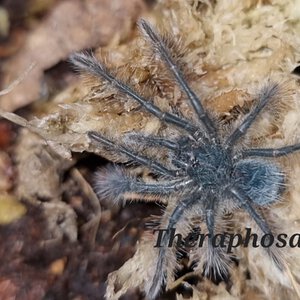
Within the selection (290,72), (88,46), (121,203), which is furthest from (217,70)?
(121,203)

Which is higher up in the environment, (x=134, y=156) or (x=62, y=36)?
(x=62, y=36)

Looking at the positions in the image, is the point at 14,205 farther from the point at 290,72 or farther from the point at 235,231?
the point at 290,72

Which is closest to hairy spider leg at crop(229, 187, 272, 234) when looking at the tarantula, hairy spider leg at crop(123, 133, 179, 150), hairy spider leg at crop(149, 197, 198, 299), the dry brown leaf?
the tarantula

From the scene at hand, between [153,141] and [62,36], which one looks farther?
[153,141]

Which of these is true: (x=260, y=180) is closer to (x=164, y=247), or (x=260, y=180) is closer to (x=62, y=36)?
(x=164, y=247)

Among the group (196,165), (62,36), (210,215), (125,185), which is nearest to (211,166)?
(196,165)

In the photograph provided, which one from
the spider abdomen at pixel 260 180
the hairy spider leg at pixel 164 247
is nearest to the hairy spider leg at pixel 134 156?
the hairy spider leg at pixel 164 247

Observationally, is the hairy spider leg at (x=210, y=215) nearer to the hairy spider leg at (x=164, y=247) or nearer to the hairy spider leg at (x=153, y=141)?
the hairy spider leg at (x=164, y=247)
